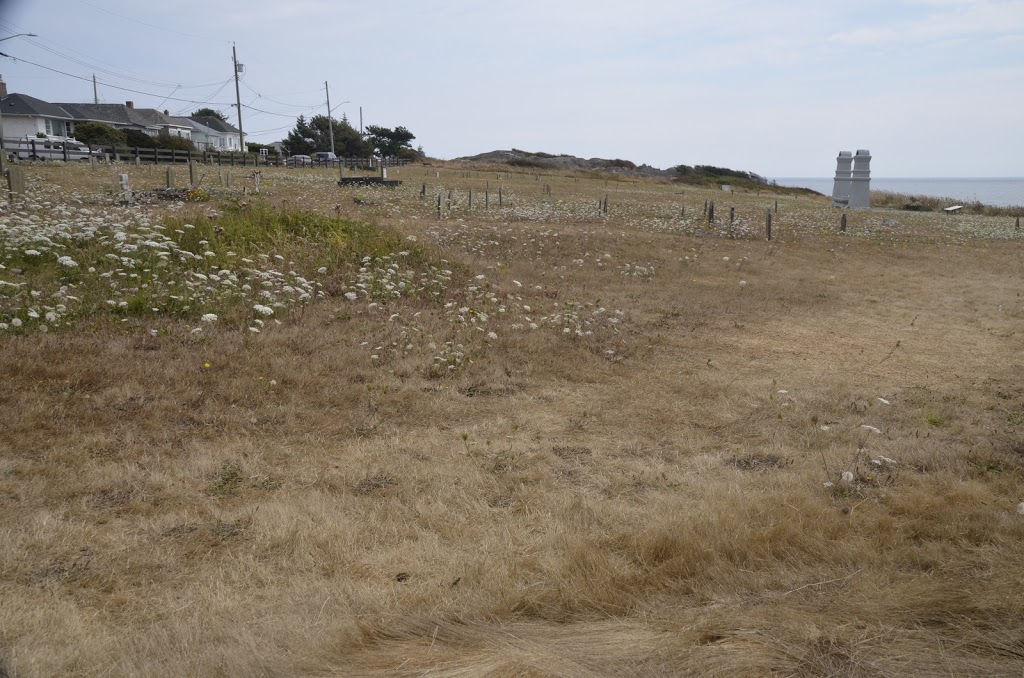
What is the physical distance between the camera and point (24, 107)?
202 ft

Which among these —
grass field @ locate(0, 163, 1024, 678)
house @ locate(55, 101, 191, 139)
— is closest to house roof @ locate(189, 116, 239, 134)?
house @ locate(55, 101, 191, 139)

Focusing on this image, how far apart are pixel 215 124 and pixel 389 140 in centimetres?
2324

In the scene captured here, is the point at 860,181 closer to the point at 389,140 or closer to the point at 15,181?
the point at 15,181

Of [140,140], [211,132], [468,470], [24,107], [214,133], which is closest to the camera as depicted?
[468,470]

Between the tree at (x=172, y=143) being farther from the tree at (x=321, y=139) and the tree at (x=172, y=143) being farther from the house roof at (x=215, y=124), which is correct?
the house roof at (x=215, y=124)

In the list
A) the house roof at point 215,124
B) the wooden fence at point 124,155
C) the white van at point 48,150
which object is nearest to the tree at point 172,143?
the wooden fence at point 124,155

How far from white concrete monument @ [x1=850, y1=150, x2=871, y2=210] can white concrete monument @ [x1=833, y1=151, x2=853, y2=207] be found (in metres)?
0.44

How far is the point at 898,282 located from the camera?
17.1m

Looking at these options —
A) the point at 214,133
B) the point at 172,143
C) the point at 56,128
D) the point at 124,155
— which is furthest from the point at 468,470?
the point at 214,133

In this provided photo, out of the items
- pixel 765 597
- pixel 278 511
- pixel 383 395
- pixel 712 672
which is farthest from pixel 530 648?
pixel 383 395

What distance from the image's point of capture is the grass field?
11.8 ft

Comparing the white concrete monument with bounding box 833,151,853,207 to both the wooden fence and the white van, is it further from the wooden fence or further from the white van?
the white van

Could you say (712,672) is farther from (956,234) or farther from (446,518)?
(956,234)

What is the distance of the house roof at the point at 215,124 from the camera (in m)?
89.4
